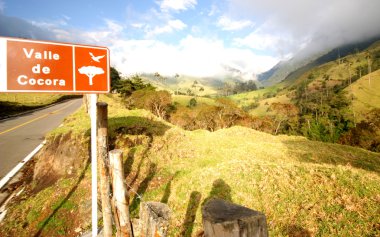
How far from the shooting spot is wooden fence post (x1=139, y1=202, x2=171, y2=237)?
287cm

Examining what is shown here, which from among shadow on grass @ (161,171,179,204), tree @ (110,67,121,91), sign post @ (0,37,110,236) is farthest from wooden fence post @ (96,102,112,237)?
tree @ (110,67,121,91)

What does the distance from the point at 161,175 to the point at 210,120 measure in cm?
3754

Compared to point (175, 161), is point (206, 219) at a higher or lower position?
higher

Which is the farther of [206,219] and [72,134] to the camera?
[72,134]

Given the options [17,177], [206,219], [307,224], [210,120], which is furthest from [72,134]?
[210,120]

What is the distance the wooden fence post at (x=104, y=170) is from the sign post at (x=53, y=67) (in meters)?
0.16

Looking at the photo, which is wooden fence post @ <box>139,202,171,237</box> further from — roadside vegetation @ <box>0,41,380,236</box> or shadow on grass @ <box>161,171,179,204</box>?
shadow on grass @ <box>161,171,179,204</box>

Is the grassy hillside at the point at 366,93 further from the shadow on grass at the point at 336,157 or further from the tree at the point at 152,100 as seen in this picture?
the shadow on grass at the point at 336,157

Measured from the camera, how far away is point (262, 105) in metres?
166

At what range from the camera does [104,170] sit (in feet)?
16.9

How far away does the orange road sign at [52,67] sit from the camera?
428 cm

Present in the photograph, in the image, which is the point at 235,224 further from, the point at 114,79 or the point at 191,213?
the point at 114,79

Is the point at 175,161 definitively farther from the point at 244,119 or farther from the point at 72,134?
the point at 244,119

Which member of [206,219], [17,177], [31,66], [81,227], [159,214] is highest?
[31,66]
